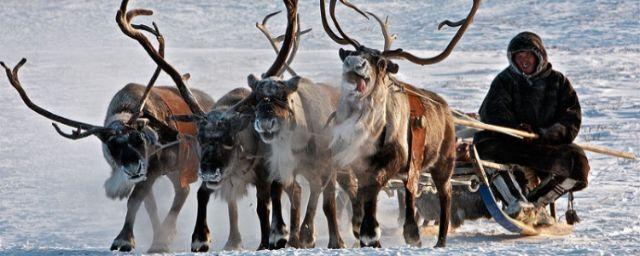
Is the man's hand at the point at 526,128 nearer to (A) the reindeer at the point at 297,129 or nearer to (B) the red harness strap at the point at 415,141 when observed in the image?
(B) the red harness strap at the point at 415,141

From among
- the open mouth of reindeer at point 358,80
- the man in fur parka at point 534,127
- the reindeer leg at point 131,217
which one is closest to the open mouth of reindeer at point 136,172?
the reindeer leg at point 131,217

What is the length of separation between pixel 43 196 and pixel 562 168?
5.40 metres

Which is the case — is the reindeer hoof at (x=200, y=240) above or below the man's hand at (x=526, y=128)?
below

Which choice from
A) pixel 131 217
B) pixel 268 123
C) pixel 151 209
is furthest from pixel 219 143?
pixel 151 209

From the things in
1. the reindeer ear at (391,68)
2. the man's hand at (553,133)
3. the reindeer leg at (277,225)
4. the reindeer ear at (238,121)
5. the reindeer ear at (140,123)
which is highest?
the reindeer ear at (391,68)

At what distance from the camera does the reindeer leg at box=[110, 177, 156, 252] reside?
8.91 m

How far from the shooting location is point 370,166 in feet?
26.8

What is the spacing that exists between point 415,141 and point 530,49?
1438 mm

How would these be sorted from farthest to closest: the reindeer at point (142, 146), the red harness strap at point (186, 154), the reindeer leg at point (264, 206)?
the red harness strap at point (186, 154), the reindeer at point (142, 146), the reindeer leg at point (264, 206)

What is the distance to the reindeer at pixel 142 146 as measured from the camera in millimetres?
9023

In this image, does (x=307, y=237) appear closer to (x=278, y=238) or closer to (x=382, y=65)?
(x=278, y=238)

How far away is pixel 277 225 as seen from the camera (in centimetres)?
858

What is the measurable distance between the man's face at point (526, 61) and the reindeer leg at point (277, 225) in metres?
2.14

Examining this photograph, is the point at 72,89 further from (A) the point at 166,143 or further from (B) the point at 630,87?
(A) the point at 166,143
